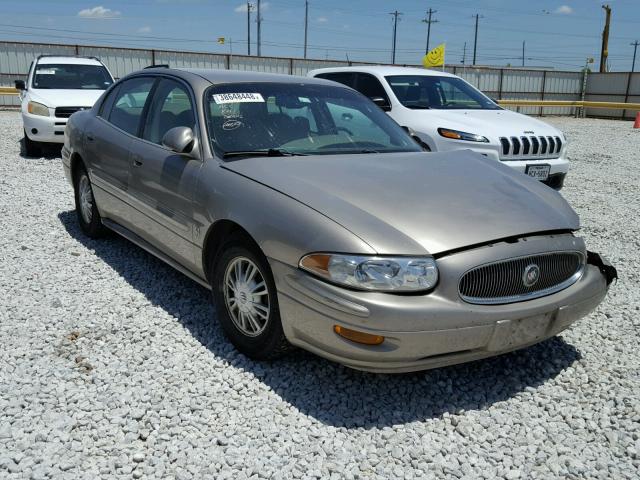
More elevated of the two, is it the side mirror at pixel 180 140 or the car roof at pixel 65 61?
the car roof at pixel 65 61

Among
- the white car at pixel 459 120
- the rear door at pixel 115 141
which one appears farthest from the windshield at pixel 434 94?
the rear door at pixel 115 141

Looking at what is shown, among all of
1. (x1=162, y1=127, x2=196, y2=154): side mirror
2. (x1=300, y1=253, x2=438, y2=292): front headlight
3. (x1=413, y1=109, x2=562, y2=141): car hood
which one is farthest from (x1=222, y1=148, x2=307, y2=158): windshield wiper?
(x1=413, y1=109, x2=562, y2=141): car hood

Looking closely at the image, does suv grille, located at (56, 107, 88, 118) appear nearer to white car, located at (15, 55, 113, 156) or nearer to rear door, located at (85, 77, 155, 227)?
white car, located at (15, 55, 113, 156)

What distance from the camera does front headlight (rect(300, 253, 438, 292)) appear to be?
277 cm

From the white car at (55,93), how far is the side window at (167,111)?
274 inches

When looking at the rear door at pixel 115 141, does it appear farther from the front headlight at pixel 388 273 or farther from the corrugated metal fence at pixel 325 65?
the corrugated metal fence at pixel 325 65

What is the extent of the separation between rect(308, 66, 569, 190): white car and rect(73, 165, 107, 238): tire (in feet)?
13.8

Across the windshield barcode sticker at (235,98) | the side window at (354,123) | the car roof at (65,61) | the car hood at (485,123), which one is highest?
the car roof at (65,61)

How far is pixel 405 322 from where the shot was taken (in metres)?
2.73

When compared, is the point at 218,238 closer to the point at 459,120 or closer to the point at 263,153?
the point at 263,153

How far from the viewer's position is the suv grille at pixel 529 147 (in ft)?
25.1

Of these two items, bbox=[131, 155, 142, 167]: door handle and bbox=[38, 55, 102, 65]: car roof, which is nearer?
bbox=[131, 155, 142, 167]: door handle

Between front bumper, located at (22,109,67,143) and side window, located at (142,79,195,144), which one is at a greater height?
side window, located at (142,79,195,144)

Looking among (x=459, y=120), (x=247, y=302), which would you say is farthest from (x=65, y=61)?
(x=247, y=302)
